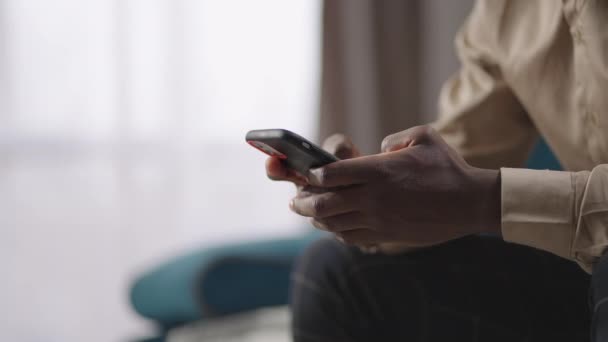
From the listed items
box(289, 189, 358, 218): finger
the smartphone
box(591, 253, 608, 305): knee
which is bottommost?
box(591, 253, 608, 305): knee

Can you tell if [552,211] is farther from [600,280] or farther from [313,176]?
[313,176]

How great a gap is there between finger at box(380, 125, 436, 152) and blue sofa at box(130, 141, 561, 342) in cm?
60

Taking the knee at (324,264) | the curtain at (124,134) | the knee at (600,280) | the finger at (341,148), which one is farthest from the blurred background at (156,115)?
the knee at (600,280)

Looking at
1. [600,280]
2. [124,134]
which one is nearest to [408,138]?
[600,280]

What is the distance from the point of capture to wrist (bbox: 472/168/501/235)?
0.62 m

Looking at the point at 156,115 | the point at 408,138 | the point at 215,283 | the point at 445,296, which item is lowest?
the point at 215,283

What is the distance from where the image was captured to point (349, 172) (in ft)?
1.98

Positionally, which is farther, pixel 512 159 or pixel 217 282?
pixel 217 282

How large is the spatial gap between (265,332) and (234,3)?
41.6 inches

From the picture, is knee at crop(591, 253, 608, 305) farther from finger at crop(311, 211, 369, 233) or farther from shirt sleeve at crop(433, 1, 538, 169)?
shirt sleeve at crop(433, 1, 538, 169)

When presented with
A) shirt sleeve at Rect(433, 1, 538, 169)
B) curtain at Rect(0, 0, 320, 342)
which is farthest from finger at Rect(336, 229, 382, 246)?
curtain at Rect(0, 0, 320, 342)

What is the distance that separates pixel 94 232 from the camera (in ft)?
6.02

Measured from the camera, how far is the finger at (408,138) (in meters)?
0.62

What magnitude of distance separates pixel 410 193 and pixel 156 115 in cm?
137
